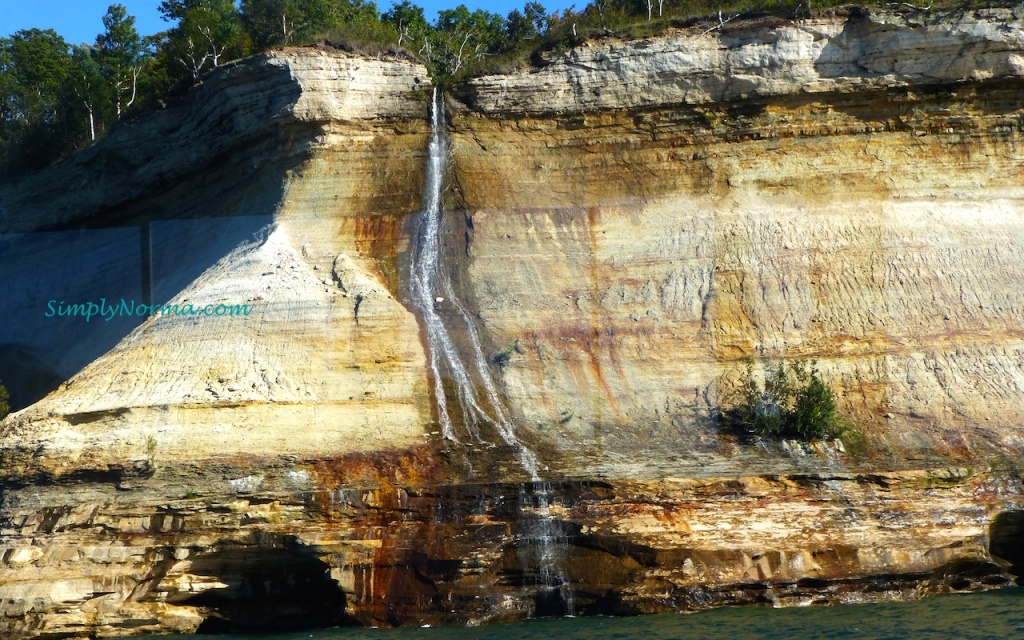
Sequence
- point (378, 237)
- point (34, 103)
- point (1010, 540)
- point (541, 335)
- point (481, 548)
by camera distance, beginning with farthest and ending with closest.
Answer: point (34, 103) → point (378, 237) → point (541, 335) → point (1010, 540) → point (481, 548)

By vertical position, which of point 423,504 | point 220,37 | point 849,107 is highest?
point 220,37

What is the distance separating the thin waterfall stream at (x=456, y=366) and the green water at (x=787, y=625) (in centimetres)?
100

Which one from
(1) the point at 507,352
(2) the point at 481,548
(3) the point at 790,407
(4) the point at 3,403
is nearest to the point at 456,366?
(1) the point at 507,352

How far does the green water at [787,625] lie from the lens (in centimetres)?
1283

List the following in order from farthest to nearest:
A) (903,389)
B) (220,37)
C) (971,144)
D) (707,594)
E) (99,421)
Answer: (220,37) → (971,144) → (903,389) → (99,421) → (707,594)

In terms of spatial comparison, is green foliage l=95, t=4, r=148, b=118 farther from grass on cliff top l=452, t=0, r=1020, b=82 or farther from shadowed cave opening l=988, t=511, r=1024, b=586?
shadowed cave opening l=988, t=511, r=1024, b=586

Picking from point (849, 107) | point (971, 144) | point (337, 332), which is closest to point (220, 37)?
point (337, 332)

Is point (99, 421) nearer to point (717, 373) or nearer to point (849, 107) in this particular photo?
point (717, 373)

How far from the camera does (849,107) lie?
20.7 meters

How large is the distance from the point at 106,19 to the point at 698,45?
18.3 metres

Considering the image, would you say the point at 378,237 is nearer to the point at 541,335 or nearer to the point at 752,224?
the point at 541,335

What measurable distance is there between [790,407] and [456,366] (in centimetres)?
528

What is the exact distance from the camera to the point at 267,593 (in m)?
15.3

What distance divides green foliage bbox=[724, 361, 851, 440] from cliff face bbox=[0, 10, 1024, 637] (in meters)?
0.37
